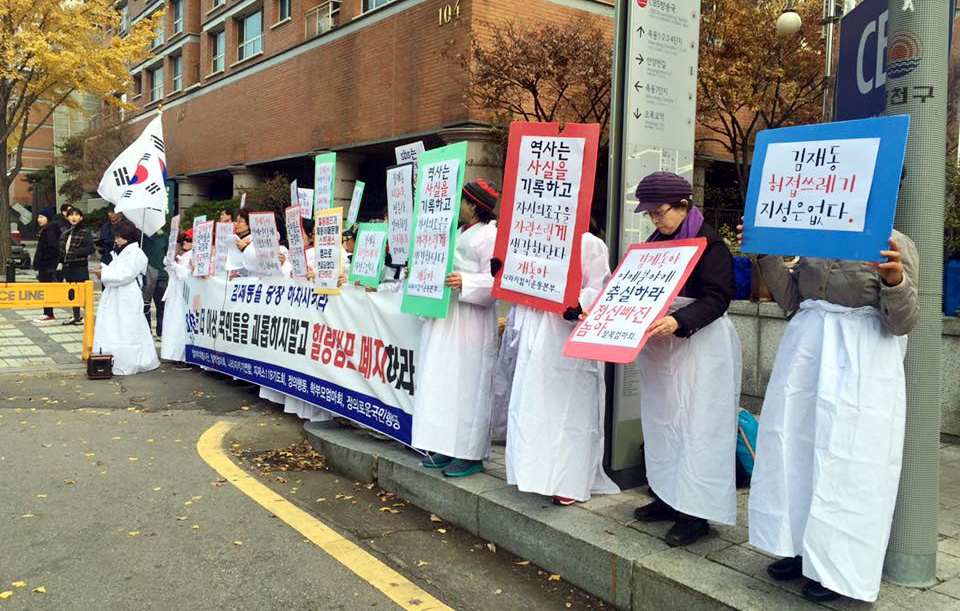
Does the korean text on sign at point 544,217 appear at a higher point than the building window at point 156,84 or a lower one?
lower

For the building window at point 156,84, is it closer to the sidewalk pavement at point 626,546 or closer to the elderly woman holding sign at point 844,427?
the sidewalk pavement at point 626,546

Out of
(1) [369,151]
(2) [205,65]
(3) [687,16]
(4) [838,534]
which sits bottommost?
(4) [838,534]

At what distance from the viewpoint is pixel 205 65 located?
93.0ft

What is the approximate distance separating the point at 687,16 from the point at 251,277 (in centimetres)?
504

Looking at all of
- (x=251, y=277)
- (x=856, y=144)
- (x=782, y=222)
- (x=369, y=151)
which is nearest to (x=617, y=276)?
(x=782, y=222)

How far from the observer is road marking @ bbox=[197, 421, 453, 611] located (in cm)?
352

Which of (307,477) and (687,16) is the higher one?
(687,16)

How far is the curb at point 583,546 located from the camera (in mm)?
3131

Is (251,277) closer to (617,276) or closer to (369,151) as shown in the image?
(617,276)

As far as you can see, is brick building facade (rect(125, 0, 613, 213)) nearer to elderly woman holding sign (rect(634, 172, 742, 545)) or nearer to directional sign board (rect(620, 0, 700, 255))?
directional sign board (rect(620, 0, 700, 255))

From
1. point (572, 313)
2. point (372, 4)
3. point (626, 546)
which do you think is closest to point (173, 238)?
point (572, 313)

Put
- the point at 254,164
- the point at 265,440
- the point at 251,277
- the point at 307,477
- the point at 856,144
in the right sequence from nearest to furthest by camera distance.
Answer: the point at 856,144 → the point at 307,477 → the point at 265,440 → the point at 251,277 → the point at 254,164

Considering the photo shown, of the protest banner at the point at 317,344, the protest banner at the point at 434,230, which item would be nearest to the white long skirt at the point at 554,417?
the protest banner at the point at 434,230

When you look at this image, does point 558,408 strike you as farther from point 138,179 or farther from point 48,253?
point 48,253
